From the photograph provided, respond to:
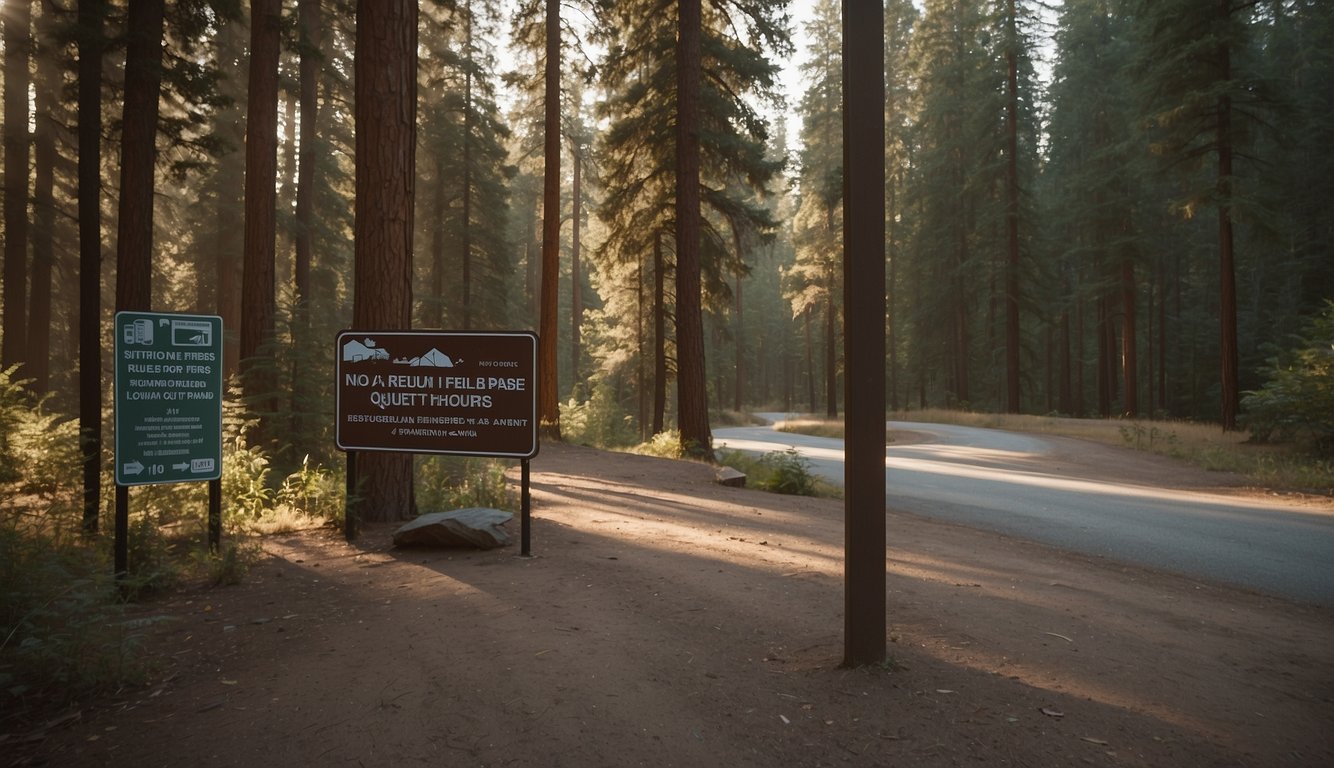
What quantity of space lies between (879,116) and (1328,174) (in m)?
39.1

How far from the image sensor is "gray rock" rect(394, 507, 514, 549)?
6.78 metres

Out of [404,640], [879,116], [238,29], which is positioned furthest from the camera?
[238,29]

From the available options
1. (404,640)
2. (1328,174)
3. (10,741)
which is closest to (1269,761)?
A: (404,640)

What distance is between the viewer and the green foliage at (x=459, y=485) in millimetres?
8812

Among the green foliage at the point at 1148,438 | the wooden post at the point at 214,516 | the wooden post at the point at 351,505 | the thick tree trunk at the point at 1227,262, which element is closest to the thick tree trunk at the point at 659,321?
the green foliage at the point at 1148,438

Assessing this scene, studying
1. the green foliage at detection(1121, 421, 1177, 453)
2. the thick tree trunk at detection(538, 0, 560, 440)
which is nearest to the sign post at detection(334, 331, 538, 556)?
the thick tree trunk at detection(538, 0, 560, 440)

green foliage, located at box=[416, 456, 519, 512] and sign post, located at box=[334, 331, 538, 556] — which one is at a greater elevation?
sign post, located at box=[334, 331, 538, 556]

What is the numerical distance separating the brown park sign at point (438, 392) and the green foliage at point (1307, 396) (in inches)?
672

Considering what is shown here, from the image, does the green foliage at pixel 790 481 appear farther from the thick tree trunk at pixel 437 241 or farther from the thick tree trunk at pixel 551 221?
the thick tree trunk at pixel 437 241

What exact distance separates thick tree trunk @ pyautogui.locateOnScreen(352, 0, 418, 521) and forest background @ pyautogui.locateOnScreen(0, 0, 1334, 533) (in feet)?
0.56

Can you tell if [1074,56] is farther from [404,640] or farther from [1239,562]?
[404,640]

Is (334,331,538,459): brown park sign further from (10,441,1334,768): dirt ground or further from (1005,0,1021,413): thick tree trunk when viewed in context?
(1005,0,1021,413): thick tree trunk

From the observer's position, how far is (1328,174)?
30109mm

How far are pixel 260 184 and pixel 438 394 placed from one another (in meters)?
8.85
